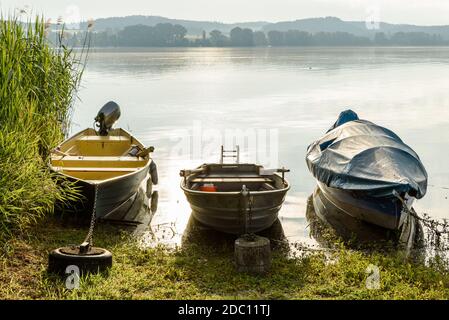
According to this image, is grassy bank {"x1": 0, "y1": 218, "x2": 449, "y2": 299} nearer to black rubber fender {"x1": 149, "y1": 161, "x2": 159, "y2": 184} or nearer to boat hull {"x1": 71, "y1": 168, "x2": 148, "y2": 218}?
boat hull {"x1": 71, "y1": 168, "x2": 148, "y2": 218}

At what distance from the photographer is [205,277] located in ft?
36.1

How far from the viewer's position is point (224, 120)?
4059cm

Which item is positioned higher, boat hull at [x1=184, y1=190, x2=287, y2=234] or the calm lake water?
boat hull at [x1=184, y1=190, x2=287, y2=234]

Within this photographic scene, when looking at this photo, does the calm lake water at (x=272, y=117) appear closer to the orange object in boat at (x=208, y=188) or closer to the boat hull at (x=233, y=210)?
the boat hull at (x=233, y=210)

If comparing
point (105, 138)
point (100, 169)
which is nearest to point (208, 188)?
point (100, 169)

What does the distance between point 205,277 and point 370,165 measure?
6.39 metres

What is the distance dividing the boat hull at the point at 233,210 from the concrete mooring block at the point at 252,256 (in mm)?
2188

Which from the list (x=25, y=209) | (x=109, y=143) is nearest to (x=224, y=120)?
(x=109, y=143)

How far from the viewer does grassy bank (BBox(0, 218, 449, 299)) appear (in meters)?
9.93

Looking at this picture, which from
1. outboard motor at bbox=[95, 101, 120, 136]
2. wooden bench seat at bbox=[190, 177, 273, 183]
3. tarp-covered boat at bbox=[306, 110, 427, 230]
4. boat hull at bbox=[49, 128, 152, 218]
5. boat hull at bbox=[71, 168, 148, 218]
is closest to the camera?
boat hull at bbox=[71, 168, 148, 218]

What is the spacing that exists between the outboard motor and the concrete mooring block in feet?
37.9

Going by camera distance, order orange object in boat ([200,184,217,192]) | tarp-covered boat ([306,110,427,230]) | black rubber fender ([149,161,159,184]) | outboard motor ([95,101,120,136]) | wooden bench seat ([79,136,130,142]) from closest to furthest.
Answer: tarp-covered boat ([306,110,427,230]) → orange object in boat ([200,184,217,192]) → wooden bench seat ([79,136,130,142]) → black rubber fender ([149,161,159,184]) → outboard motor ([95,101,120,136])

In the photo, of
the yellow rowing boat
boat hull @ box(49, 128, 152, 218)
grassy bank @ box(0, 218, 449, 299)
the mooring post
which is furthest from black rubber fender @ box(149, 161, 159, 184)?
the mooring post

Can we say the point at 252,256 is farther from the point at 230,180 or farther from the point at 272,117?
the point at 272,117
